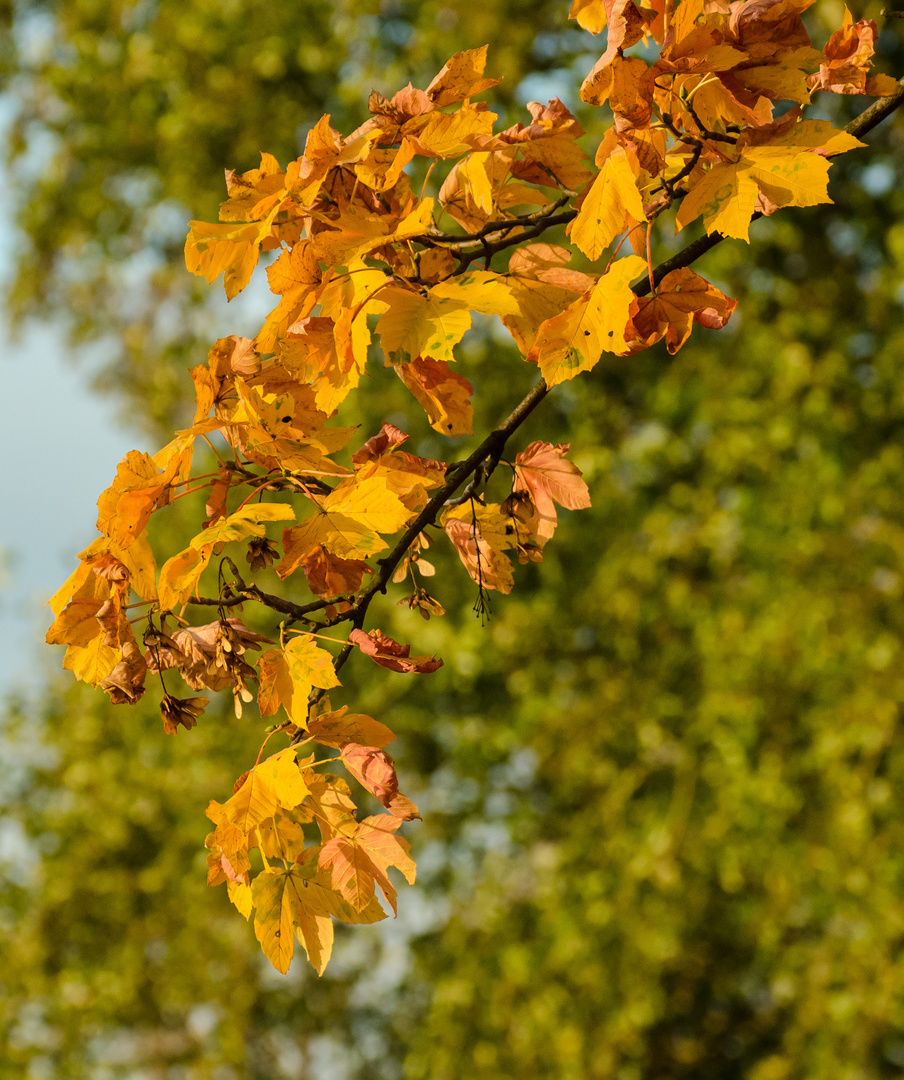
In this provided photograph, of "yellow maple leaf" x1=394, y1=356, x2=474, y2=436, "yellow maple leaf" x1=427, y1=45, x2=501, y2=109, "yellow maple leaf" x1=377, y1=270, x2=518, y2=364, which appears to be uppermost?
"yellow maple leaf" x1=427, y1=45, x2=501, y2=109

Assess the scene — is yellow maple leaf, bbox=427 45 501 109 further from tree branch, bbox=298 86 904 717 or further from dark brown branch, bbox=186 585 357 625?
dark brown branch, bbox=186 585 357 625

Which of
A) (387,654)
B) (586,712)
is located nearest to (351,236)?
A: (387,654)

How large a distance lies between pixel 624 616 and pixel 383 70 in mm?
1816

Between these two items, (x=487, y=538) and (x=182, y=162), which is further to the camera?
(x=182, y=162)

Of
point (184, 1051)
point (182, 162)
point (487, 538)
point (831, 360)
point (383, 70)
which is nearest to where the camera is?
point (487, 538)

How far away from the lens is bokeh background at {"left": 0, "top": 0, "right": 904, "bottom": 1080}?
3.07 meters

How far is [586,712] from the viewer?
3348mm

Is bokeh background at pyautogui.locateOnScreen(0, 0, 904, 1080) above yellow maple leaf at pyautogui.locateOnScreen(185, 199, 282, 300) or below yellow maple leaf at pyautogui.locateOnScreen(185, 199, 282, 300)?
below

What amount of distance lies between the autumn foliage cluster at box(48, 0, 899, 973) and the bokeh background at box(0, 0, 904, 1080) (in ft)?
7.53

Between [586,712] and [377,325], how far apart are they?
2761 mm

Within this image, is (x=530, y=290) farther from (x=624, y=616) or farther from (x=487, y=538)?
(x=624, y=616)

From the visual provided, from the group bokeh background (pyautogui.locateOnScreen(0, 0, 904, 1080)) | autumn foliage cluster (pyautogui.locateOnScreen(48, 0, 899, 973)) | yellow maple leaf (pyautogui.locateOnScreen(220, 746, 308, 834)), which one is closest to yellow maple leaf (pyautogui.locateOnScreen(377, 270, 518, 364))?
autumn foliage cluster (pyautogui.locateOnScreen(48, 0, 899, 973))

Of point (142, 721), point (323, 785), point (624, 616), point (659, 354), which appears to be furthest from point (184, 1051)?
point (323, 785)

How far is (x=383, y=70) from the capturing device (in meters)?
3.38
